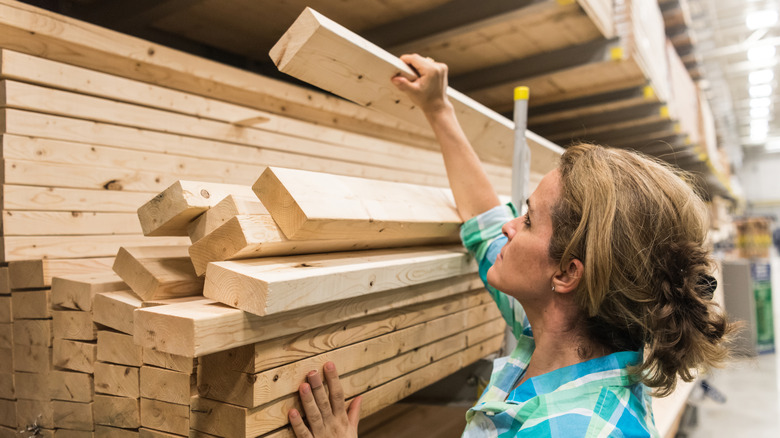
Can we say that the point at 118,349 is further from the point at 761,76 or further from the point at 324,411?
the point at 761,76

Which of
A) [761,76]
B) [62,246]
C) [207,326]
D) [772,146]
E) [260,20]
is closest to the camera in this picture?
[207,326]

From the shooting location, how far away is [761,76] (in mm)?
13734

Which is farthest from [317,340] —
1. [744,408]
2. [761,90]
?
[761,90]

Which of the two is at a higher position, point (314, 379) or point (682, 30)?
point (682, 30)

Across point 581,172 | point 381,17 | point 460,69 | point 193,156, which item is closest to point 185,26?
point 193,156

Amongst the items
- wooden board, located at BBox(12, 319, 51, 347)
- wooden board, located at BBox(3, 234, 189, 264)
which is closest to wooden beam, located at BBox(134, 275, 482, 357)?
wooden board, located at BBox(12, 319, 51, 347)

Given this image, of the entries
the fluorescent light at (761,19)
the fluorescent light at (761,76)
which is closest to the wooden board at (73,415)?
the fluorescent light at (761,19)

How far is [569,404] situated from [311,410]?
65 cm

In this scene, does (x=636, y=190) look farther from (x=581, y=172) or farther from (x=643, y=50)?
(x=643, y=50)

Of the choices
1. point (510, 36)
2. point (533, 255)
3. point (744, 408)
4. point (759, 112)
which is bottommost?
point (744, 408)

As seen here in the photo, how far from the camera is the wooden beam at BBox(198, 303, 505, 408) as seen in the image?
123 centimetres

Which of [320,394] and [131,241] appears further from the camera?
[131,241]

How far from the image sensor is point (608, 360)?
1.39 m

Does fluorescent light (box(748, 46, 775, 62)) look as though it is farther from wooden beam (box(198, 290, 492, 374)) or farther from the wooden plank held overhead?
wooden beam (box(198, 290, 492, 374))
